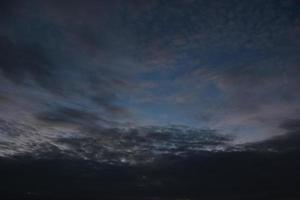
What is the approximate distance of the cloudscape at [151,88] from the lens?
7859mm

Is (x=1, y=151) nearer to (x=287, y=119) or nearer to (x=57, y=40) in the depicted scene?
(x=57, y=40)

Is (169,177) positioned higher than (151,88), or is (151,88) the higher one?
(151,88)

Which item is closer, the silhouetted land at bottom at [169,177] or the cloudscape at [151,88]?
the cloudscape at [151,88]

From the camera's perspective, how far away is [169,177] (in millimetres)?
21953

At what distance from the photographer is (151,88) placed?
1123 centimetres

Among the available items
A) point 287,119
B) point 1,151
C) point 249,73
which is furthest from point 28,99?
point 287,119

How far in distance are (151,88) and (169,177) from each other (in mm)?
12587

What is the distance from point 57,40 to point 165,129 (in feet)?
24.1

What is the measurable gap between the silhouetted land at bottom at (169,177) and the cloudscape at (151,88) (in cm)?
20

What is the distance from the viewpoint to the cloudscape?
7.86 meters

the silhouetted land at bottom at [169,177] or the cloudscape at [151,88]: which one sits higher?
the cloudscape at [151,88]

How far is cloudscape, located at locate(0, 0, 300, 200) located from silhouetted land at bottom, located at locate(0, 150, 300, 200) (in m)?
0.20

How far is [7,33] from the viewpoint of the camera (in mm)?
8758

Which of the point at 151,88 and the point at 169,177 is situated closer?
the point at 151,88
